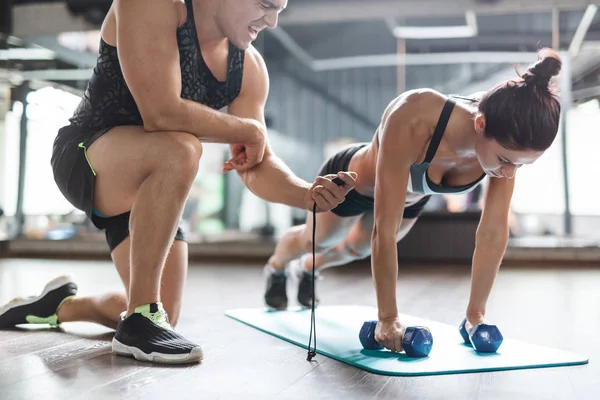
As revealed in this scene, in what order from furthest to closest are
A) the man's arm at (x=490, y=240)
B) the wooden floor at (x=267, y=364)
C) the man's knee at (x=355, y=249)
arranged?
the man's knee at (x=355, y=249) < the man's arm at (x=490, y=240) < the wooden floor at (x=267, y=364)

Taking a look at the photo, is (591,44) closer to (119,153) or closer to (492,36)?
(492,36)

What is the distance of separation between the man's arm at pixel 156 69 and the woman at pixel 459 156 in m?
0.50

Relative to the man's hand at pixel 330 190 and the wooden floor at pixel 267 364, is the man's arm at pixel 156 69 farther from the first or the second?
the wooden floor at pixel 267 364

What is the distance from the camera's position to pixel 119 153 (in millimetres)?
1755

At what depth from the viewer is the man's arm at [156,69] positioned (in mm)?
1673

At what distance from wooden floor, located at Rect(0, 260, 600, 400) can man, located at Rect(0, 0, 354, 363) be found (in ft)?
0.46

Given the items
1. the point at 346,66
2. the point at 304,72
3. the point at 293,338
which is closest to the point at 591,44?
the point at 346,66

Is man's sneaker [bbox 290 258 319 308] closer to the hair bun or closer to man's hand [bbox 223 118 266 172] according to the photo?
man's hand [bbox 223 118 266 172]

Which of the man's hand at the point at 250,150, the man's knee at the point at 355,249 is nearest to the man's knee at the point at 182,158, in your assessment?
the man's hand at the point at 250,150

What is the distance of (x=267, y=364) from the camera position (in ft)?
5.55

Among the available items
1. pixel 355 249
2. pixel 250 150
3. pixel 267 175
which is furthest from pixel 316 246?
pixel 250 150

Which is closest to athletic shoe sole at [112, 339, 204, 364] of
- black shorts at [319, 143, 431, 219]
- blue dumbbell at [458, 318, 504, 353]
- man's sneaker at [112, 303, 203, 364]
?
man's sneaker at [112, 303, 203, 364]

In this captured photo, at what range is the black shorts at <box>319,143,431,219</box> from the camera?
2.34 meters

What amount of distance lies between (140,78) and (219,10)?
33 centimetres
